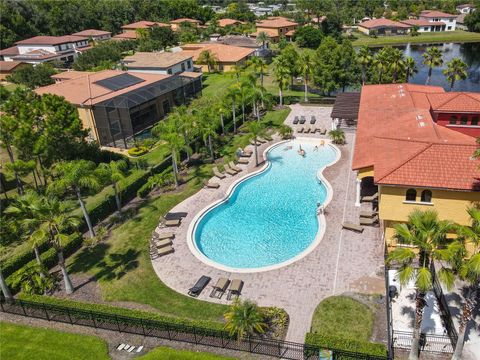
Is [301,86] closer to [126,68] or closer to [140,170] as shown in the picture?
[126,68]

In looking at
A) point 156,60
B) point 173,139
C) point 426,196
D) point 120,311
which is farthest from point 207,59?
point 120,311

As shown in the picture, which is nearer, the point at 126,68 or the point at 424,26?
the point at 126,68

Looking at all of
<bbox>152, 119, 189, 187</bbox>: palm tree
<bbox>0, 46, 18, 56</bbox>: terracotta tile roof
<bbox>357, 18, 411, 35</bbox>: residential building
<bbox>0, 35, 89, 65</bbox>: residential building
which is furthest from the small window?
<bbox>357, 18, 411, 35</bbox>: residential building

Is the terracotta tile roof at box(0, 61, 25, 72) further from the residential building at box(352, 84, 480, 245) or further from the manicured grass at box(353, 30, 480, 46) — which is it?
the manicured grass at box(353, 30, 480, 46)

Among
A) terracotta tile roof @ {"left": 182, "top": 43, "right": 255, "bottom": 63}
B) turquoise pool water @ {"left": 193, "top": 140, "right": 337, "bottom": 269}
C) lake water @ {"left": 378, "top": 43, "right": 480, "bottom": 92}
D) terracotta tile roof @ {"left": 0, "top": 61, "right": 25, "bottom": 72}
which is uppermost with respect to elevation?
terracotta tile roof @ {"left": 0, "top": 61, "right": 25, "bottom": 72}

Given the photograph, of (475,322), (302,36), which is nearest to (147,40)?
(302,36)

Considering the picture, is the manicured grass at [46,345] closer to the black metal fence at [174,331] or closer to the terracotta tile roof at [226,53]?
the black metal fence at [174,331]
